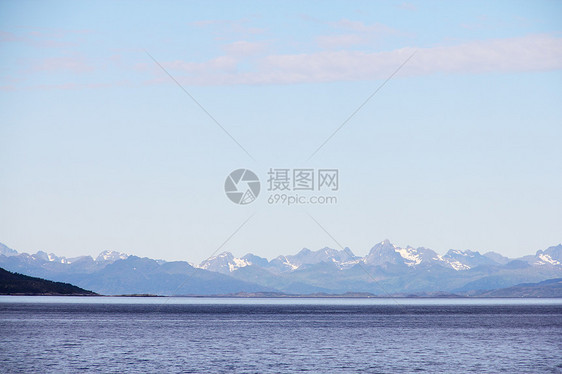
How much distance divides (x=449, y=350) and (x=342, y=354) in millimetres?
17572

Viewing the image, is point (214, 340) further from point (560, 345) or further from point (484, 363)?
point (560, 345)

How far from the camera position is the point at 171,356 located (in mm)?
96312

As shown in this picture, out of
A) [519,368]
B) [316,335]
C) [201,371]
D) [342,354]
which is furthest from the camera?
[316,335]

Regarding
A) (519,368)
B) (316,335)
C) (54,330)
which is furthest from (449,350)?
(54,330)

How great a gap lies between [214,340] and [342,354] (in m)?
30.6

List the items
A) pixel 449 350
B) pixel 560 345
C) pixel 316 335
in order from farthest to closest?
pixel 316 335, pixel 560 345, pixel 449 350

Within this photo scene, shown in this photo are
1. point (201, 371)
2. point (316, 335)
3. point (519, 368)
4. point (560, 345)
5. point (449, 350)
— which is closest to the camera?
point (201, 371)

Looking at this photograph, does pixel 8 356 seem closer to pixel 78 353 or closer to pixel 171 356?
pixel 78 353

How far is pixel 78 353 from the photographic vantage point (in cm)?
9856

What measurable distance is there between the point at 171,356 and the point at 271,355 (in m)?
13.3

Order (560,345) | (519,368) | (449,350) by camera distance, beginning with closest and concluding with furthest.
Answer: (519,368), (449,350), (560,345)

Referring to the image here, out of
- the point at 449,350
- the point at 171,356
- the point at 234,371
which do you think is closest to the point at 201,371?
the point at 234,371

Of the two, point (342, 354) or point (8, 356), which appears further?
point (342, 354)

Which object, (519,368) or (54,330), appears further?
(54,330)
